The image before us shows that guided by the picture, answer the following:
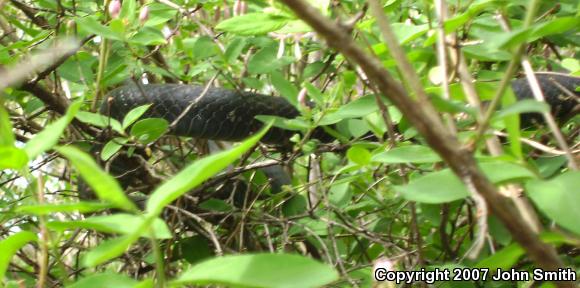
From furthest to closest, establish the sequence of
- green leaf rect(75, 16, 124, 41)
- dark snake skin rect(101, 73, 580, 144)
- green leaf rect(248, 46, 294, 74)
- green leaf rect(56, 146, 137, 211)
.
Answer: dark snake skin rect(101, 73, 580, 144)
green leaf rect(248, 46, 294, 74)
green leaf rect(75, 16, 124, 41)
green leaf rect(56, 146, 137, 211)

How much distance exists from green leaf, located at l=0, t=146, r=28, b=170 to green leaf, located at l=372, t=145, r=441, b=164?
33 cm

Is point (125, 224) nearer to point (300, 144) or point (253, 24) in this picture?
point (253, 24)

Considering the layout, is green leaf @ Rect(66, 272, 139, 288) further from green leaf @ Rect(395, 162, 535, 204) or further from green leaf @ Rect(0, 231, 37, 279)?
green leaf @ Rect(395, 162, 535, 204)

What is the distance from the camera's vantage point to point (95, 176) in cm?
46

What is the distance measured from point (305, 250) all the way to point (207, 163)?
Result: 3.99 ft

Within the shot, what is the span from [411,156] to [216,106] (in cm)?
131

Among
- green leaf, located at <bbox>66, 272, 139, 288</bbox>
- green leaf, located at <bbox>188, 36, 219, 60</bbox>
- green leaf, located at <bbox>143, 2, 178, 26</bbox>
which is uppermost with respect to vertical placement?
green leaf, located at <bbox>143, 2, 178, 26</bbox>

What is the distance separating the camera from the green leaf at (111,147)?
1220 millimetres

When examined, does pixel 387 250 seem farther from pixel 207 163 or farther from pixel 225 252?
pixel 207 163

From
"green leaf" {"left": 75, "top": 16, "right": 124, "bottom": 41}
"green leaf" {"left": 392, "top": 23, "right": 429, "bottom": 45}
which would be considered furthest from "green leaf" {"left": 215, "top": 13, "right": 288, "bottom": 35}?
"green leaf" {"left": 75, "top": 16, "right": 124, "bottom": 41}

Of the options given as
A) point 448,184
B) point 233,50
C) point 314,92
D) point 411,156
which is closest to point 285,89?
point 314,92

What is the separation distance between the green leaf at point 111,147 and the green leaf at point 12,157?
67 centimetres

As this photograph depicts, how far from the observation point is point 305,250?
165 cm

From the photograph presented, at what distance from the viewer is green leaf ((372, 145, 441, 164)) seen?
68cm
